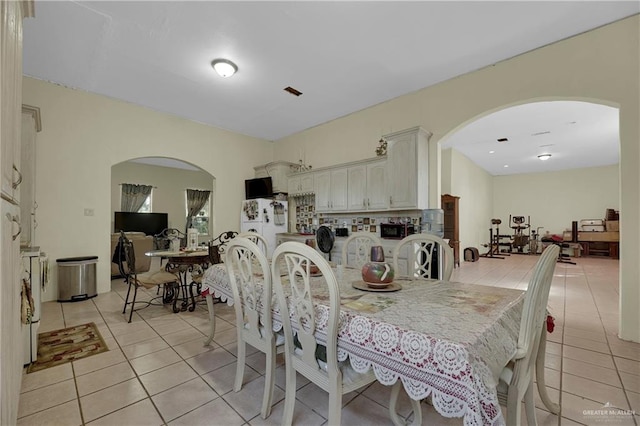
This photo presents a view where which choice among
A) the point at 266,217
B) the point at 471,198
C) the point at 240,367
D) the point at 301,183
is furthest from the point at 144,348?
the point at 471,198

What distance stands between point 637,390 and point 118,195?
10.1 metres

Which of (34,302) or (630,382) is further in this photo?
(34,302)

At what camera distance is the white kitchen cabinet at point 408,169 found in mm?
3693

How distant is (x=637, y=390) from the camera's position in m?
1.85

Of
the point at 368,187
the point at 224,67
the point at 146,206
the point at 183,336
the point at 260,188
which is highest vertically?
the point at 224,67

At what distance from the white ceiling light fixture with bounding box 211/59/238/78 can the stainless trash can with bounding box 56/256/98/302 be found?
10.2 feet

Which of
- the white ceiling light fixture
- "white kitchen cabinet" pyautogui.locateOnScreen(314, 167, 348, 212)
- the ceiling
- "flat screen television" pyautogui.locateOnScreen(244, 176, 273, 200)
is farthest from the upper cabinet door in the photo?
the white ceiling light fixture

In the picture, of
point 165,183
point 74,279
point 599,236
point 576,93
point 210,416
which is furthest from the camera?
point 165,183

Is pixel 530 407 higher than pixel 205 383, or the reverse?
pixel 530 407

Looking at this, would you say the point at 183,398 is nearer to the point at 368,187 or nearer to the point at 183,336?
the point at 183,336

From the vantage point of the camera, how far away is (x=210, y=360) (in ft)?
7.32

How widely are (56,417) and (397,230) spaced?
3.73 meters

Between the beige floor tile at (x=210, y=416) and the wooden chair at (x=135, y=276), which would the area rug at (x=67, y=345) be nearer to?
the wooden chair at (x=135, y=276)

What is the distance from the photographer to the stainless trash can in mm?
3732
